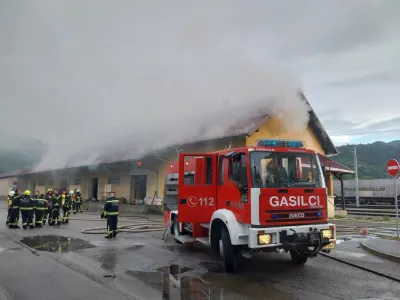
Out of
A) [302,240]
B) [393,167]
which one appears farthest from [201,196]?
[393,167]

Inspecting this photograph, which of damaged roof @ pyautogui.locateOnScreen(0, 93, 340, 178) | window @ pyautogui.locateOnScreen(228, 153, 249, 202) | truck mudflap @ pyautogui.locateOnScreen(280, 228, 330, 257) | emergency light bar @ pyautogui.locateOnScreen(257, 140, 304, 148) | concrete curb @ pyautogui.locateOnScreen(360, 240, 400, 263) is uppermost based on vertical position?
damaged roof @ pyautogui.locateOnScreen(0, 93, 340, 178)

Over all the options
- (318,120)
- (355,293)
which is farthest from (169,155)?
(355,293)

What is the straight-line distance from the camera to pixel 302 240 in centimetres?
556

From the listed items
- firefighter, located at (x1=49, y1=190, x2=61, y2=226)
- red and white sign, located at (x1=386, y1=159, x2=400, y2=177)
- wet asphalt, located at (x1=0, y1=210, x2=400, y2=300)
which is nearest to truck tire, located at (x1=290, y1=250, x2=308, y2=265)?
wet asphalt, located at (x1=0, y1=210, x2=400, y2=300)

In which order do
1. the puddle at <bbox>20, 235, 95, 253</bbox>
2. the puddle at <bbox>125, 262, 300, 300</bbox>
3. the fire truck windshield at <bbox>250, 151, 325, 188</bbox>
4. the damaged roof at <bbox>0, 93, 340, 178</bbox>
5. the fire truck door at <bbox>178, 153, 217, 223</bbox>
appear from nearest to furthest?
the puddle at <bbox>125, 262, 300, 300</bbox>
the fire truck windshield at <bbox>250, 151, 325, 188</bbox>
the fire truck door at <bbox>178, 153, 217, 223</bbox>
the puddle at <bbox>20, 235, 95, 253</bbox>
the damaged roof at <bbox>0, 93, 340, 178</bbox>

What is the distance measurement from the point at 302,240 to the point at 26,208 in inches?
410

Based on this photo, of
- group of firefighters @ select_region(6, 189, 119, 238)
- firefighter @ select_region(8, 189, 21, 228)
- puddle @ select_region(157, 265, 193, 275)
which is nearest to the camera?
puddle @ select_region(157, 265, 193, 275)

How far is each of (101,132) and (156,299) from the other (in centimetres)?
2101

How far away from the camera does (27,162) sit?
40.7 m

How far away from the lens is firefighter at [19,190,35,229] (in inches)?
480

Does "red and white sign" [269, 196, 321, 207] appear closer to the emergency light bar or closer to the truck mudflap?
the truck mudflap

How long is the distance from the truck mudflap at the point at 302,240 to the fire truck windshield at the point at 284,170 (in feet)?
2.69

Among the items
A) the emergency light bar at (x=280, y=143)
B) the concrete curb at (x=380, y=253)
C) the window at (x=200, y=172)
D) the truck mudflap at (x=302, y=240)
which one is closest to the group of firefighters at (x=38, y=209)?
the window at (x=200, y=172)

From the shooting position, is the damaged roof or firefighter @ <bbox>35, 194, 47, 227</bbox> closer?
firefighter @ <bbox>35, 194, 47, 227</bbox>
